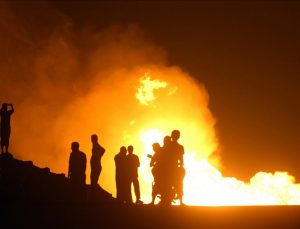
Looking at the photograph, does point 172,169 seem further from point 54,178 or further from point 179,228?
point 54,178

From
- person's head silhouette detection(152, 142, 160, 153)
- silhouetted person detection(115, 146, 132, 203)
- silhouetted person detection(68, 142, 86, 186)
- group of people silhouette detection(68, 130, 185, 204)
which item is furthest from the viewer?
silhouetted person detection(115, 146, 132, 203)

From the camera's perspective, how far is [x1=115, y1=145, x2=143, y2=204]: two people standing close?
862 inches

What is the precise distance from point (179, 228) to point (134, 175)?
7.72m

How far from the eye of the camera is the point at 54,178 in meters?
29.0

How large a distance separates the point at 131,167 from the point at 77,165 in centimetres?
188

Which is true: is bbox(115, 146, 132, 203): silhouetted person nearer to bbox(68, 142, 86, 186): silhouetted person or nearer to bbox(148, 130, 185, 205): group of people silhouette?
bbox(68, 142, 86, 186): silhouetted person

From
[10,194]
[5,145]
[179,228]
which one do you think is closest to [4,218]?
[179,228]

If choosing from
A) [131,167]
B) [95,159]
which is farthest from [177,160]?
[95,159]

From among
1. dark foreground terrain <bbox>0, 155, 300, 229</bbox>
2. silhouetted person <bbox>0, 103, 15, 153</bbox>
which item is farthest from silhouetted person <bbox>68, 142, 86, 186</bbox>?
silhouetted person <bbox>0, 103, 15, 153</bbox>

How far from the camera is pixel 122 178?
870 inches

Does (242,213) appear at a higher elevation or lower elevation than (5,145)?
lower

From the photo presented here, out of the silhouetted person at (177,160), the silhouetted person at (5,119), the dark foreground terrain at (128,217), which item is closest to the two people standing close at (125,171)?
the dark foreground terrain at (128,217)

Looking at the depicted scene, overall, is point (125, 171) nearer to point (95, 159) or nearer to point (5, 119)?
point (95, 159)

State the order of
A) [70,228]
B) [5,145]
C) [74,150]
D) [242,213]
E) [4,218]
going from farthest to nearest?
[5,145] → [74,150] → [242,213] → [4,218] → [70,228]
